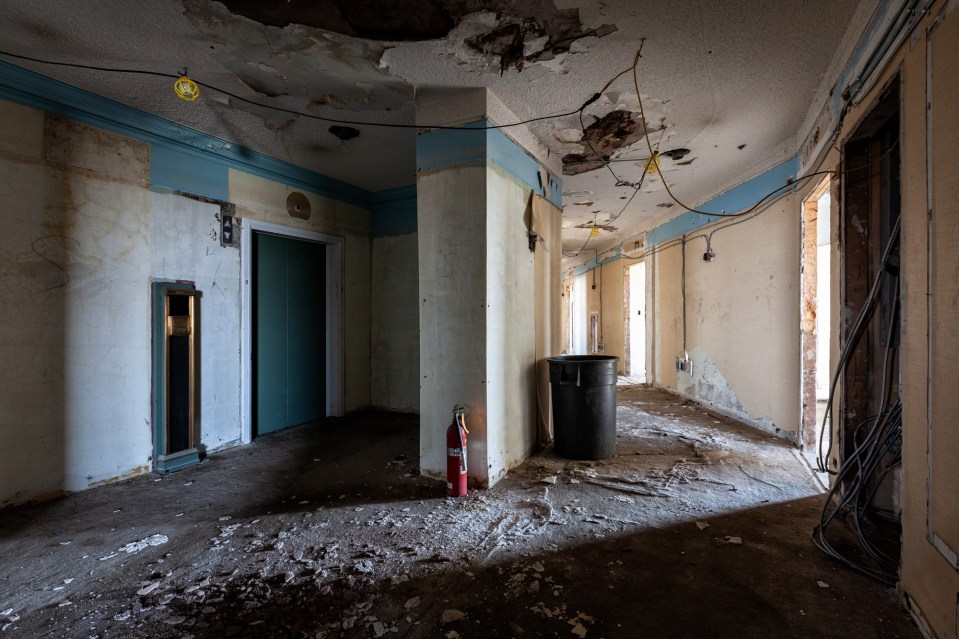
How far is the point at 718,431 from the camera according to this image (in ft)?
13.8

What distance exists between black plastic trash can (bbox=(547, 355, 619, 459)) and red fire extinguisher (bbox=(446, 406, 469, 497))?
1014 millimetres

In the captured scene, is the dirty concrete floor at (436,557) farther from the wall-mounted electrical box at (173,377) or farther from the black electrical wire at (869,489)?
the wall-mounted electrical box at (173,377)

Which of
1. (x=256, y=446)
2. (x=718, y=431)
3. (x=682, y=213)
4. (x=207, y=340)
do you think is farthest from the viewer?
(x=682, y=213)

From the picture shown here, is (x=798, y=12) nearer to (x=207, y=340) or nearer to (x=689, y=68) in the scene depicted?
(x=689, y=68)

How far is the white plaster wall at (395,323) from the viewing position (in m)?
5.04

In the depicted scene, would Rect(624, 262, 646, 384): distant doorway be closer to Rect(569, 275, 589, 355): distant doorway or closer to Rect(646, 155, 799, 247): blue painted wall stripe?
Rect(646, 155, 799, 247): blue painted wall stripe

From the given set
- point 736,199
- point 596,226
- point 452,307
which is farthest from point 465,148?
point 596,226

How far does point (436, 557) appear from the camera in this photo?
2.04 meters

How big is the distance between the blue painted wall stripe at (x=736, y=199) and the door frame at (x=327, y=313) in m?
4.41

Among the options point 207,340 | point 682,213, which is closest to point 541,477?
point 207,340

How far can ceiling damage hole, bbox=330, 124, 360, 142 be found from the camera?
3.48 meters

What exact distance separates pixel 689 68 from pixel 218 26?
2.70 meters

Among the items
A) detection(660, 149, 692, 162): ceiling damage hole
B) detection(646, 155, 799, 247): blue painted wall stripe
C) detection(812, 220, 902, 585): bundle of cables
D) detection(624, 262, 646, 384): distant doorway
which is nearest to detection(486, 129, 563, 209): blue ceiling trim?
detection(660, 149, 692, 162): ceiling damage hole

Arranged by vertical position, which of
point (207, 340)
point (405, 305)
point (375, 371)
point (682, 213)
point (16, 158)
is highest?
point (682, 213)
